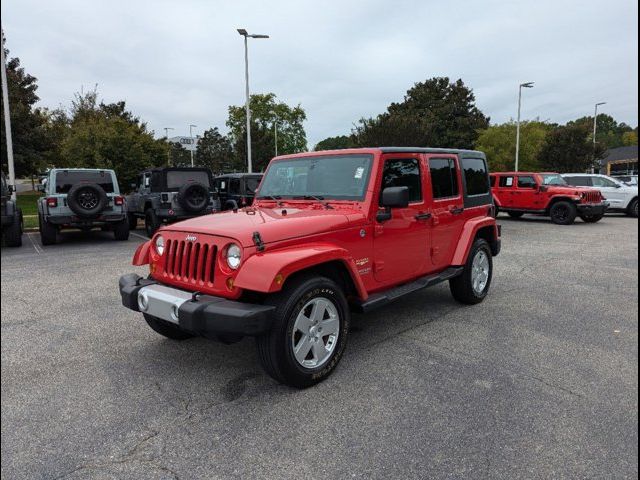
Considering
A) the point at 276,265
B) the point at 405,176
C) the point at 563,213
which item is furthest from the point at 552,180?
the point at 276,265

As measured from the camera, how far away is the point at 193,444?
2684mm

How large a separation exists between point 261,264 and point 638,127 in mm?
2377

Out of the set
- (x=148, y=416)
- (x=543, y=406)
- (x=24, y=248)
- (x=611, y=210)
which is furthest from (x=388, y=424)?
(x=611, y=210)

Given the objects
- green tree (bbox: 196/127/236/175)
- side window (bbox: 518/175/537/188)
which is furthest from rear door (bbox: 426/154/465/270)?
green tree (bbox: 196/127/236/175)

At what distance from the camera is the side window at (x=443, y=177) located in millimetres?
4906

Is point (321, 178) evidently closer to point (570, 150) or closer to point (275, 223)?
point (275, 223)

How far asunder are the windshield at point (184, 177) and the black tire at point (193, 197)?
785mm

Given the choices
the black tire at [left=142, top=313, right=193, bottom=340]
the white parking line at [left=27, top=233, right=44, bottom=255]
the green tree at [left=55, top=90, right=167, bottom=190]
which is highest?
the green tree at [left=55, top=90, right=167, bottom=190]

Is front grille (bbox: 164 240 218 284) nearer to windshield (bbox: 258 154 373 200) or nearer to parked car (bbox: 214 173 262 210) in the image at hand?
windshield (bbox: 258 154 373 200)

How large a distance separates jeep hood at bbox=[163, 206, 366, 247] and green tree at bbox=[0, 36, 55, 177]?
21989mm

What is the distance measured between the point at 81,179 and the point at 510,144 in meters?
33.3

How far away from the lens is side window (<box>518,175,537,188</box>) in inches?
638

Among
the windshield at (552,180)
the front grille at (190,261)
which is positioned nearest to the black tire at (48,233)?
the front grille at (190,261)

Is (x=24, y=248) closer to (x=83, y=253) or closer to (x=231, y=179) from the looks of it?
(x=83, y=253)
